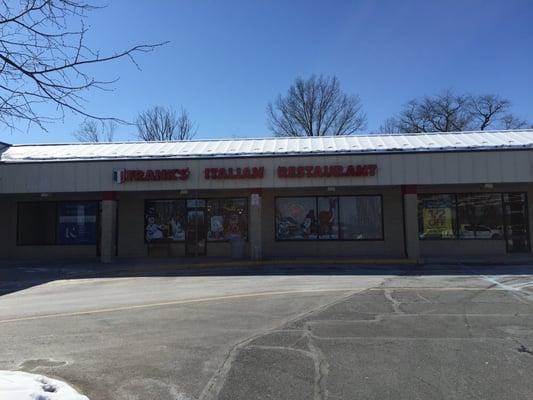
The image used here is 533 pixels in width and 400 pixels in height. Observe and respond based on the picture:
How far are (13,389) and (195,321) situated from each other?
489 centimetres

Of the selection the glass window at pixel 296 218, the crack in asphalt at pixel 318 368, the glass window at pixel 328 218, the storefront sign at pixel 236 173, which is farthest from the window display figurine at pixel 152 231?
the crack in asphalt at pixel 318 368

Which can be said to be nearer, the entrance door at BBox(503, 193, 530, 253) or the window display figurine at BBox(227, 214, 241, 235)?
the entrance door at BBox(503, 193, 530, 253)

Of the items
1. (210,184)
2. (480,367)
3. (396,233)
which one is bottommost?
(480,367)

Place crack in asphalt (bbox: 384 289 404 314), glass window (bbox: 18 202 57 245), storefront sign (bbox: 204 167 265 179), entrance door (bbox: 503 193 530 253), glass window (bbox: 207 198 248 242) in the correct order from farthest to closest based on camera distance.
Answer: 1. glass window (bbox: 18 202 57 245)
2. glass window (bbox: 207 198 248 242)
3. entrance door (bbox: 503 193 530 253)
4. storefront sign (bbox: 204 167 265 179)
5. crack in asphalt (bbox: 384 289 404 314)

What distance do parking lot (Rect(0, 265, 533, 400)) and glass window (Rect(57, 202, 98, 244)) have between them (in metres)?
11.1

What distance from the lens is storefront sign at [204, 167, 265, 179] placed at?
23453mm

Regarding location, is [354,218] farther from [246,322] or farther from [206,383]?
[206,383]

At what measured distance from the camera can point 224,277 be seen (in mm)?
18375

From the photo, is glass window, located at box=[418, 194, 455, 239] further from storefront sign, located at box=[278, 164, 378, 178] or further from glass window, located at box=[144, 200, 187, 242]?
glass window, located at box=[144, 200, 187, 242]

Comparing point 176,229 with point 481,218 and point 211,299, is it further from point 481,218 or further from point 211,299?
point 481,218

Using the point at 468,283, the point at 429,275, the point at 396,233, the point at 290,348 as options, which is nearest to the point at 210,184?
the point at 396,233

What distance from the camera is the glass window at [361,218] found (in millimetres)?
25156

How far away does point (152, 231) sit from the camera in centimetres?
2633

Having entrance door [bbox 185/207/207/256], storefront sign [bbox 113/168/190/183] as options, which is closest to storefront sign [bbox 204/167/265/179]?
storefront sign [bbox 113/168/190/183]
